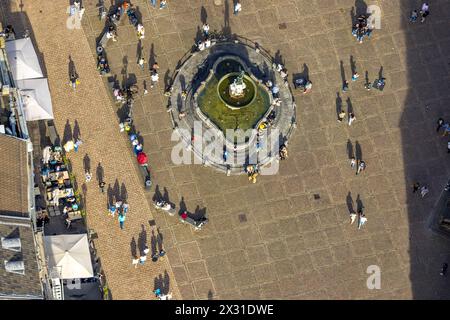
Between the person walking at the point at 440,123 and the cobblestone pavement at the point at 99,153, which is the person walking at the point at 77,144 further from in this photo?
the person walking at the point at 440,123

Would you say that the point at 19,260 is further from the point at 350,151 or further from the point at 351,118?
the point at 351,118

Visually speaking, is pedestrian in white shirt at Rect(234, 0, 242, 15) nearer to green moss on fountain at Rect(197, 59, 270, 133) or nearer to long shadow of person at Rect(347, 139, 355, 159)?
green moss on fountain at Rect(197, 59, 270, 133)

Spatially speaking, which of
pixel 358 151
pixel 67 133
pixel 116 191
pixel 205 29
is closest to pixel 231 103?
pixel 205 29

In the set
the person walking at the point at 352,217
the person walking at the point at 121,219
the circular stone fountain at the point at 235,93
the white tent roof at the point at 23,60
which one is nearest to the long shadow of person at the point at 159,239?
the person walking at the point at 121,219

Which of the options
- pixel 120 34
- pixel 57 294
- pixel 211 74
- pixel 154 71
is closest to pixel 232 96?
pixel 211 74

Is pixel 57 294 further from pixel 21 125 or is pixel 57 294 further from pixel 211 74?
pixel 211 74

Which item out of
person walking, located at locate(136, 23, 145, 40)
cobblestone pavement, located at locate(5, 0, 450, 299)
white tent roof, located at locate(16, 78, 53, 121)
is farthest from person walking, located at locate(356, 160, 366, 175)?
white tent roof, located at locate(16, 78, 53, 121)
